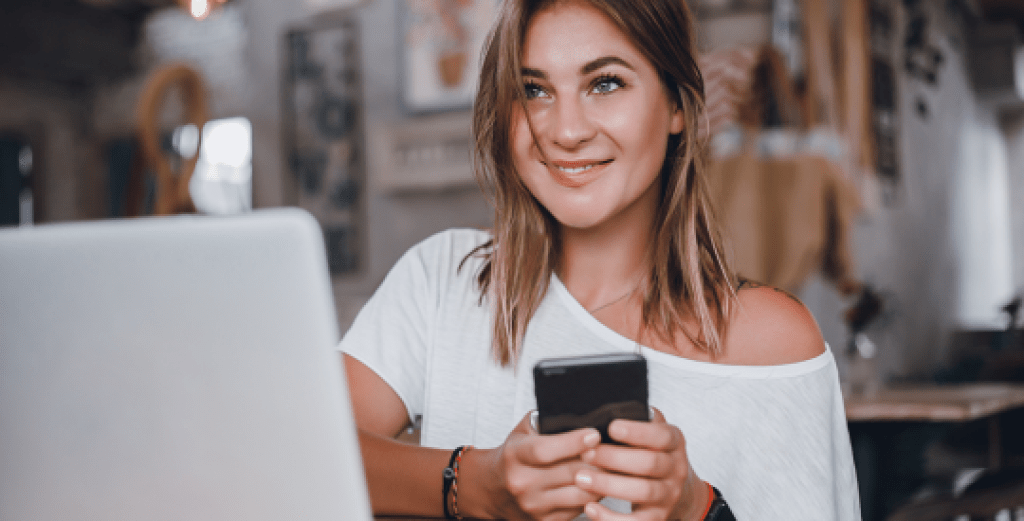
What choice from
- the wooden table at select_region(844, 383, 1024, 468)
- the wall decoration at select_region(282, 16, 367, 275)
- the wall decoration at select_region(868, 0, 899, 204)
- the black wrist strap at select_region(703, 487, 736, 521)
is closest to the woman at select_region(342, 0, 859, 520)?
the black wrist strap at select_region(703, 487, 736, 521)

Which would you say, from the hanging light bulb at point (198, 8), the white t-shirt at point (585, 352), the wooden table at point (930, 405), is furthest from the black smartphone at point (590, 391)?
the wooden table at point (930, 405)

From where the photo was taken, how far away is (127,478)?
44 centimetres

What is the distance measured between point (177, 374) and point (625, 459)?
35 cm

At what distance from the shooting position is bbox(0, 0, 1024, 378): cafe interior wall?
339 cm

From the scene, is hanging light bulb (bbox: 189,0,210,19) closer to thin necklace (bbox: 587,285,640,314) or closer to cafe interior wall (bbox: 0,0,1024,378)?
cafe interior wall (bbox: 0,0,1024,378)

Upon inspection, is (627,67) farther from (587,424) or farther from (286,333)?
(286,333)

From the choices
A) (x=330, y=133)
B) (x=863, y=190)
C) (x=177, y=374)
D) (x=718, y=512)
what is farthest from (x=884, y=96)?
(x=177, y=374)

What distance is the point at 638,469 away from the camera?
64 cm

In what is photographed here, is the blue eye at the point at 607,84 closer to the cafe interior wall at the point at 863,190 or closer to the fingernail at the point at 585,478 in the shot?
the fingernail at the point at 585,478

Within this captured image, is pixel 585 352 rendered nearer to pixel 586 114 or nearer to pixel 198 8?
pixel 586 114

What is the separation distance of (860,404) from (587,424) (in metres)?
2.11

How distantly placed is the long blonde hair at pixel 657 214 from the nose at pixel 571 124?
0.16 ft

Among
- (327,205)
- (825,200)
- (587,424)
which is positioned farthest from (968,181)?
(587,424)

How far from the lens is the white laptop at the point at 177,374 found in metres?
0.41
